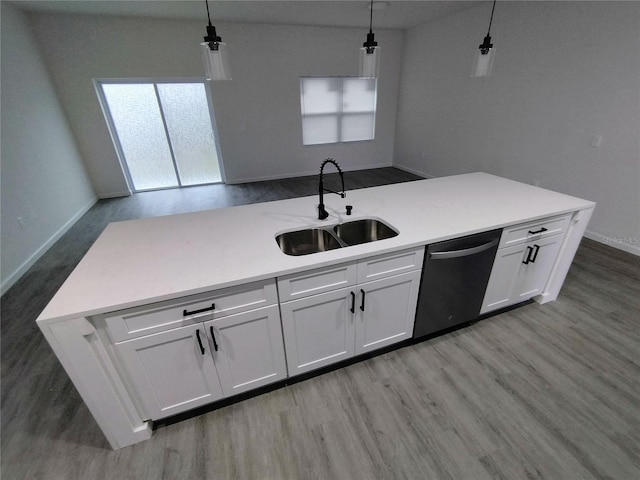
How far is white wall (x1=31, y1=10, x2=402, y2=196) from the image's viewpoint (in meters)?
4.22

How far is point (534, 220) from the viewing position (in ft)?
5.91

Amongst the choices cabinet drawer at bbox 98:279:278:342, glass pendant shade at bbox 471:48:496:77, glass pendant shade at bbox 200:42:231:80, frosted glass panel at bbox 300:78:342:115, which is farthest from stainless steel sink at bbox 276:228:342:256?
frosted glass panel at bbox 300:78:342:115

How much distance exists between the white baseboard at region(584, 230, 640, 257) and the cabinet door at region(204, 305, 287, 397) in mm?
3784

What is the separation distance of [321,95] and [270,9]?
182cm

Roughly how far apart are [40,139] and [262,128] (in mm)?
3212

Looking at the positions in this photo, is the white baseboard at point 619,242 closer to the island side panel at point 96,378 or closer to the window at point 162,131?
the island side panel at point 96,378

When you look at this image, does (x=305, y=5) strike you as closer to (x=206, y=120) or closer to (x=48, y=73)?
(x=206, y=120)

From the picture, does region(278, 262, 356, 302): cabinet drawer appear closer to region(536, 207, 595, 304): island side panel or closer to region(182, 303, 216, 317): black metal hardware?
region(182, 303, 216, 317): black metal hardware

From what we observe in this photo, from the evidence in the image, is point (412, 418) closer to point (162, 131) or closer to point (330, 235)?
point (330, 235)

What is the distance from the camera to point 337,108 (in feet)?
19.1

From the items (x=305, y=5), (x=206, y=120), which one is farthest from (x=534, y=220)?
(x=206, y=120)

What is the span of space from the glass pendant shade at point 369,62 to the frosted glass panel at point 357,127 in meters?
4.32

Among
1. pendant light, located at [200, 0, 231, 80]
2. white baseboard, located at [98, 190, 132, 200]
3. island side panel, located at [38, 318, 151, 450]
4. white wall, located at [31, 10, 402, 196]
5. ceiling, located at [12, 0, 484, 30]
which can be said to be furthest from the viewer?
white baseboard, located at [98, 190, 132, 200]

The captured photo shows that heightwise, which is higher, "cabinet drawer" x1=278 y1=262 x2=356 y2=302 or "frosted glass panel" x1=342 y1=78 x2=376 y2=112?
"frosted glass panel" x1=342 y1=78 x2=376 y2=112
